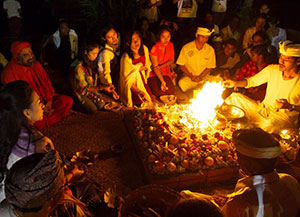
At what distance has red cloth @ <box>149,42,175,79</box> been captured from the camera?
642cm

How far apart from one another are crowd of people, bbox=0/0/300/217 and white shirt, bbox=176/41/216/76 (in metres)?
0.03

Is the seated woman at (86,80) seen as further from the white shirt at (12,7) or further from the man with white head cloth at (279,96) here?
the white shirt at (12,7)

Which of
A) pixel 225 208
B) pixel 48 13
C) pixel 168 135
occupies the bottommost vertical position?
pixel 168 135

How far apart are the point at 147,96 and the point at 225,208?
3920 mm

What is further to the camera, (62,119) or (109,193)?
(62,119)

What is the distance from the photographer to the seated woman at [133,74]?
595cm

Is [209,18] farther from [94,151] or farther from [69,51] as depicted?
[94,151]

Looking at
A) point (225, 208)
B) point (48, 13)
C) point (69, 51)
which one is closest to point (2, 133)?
point (225, 208)

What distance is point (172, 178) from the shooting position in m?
3.78

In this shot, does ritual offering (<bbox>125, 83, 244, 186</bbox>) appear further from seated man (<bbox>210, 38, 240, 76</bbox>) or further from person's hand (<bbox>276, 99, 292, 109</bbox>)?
seated man (<bbox>210, 38, 240, 76</bbox>)

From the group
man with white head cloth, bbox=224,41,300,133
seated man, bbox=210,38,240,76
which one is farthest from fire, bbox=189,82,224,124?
seated man, bbox=210,38,240,76

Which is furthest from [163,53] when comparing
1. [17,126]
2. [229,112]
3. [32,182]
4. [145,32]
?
[32,182]

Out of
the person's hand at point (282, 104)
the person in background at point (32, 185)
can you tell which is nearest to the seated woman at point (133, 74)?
the person's hand at point (282, 104)

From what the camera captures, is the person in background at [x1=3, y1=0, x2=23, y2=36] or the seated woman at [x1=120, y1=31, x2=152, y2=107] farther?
the person in background at [x1=3, y1=0, x2=23, y2=36]
